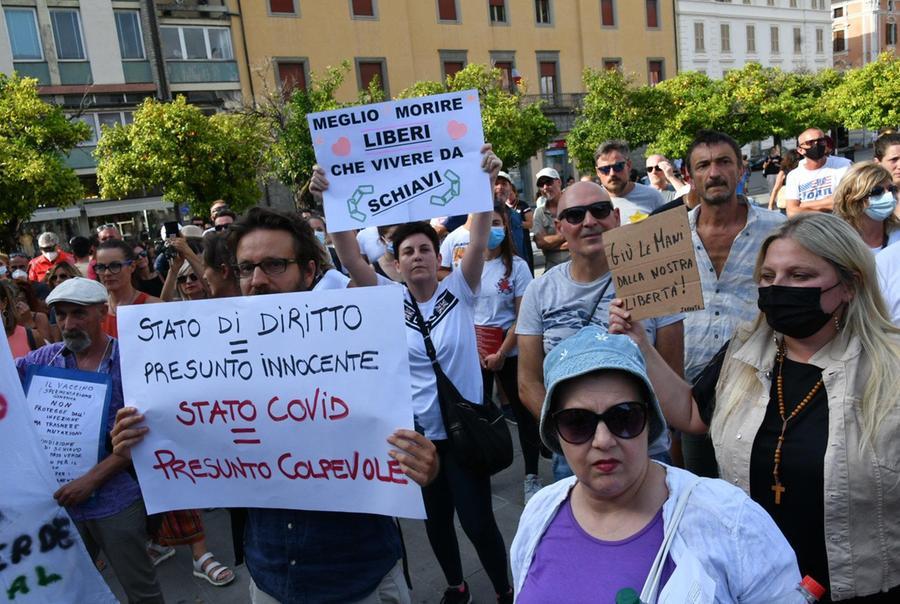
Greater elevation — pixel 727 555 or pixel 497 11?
pixel 497 11

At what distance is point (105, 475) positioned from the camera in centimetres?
271

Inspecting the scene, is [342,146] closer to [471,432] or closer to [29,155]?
[471,432]

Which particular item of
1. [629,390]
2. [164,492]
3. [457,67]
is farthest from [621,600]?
[457,67]

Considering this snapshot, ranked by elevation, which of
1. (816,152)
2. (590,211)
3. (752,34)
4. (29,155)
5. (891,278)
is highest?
(752,34)

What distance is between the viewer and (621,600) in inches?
55.5

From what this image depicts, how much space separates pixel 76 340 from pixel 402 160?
176cm

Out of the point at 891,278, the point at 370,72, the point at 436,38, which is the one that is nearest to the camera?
the point at 891,278

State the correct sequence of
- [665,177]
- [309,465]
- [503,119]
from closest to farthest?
[309,465] < [665,177] < [503,119]

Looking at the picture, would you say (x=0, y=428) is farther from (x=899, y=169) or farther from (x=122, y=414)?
(x=899, y=169)

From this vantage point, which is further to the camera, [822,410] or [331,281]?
[331,281]

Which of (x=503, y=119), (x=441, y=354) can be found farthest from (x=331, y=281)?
(x=503, y=119)

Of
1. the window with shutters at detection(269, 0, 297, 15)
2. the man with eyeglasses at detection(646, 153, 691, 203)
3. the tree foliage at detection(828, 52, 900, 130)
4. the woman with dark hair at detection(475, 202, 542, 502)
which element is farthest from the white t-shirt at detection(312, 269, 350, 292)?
the tree foliage at detection(828, 52, 900, 130)

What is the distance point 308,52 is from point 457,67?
299 inches

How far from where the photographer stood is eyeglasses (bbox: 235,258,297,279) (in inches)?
94.0
